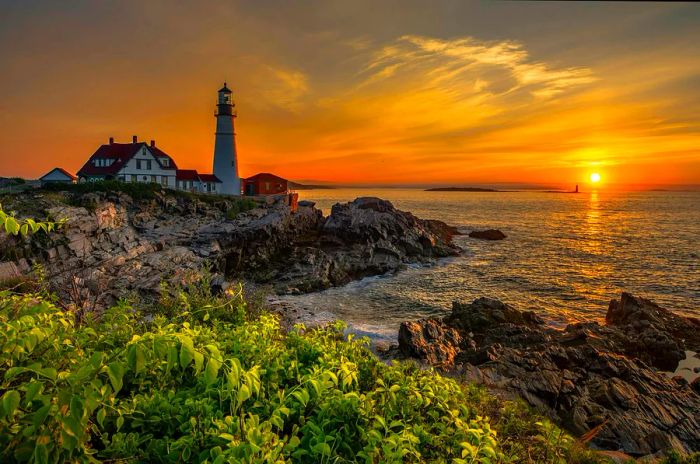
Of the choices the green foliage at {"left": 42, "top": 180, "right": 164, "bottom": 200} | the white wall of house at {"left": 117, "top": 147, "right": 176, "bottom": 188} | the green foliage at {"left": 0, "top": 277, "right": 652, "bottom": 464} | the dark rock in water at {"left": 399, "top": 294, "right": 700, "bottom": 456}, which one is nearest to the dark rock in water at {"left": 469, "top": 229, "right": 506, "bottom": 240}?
the dark rock in water at {"left": 399, "top": 294, "right": 700, "bottom": 456}

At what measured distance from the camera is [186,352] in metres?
2.74

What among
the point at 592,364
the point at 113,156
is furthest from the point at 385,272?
the point at 113,156

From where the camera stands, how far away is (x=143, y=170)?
56.4 meters

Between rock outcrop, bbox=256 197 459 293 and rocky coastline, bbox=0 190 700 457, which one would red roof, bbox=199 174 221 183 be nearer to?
rocky coastline, bbox=0 190 700 457

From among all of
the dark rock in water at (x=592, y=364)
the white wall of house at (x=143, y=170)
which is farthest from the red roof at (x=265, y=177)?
the dark rock in water at (x=592, y=364)

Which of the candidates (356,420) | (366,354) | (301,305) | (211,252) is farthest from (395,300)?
(356,420)

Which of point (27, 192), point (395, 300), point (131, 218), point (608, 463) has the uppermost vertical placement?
point (27, 192)

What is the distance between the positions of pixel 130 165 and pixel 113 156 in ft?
13.7

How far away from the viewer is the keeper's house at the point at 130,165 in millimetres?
55000

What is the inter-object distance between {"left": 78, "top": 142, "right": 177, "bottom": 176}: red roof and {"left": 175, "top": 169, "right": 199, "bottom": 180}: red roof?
4718 millimetres

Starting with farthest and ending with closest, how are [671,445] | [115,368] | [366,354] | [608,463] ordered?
[671,445] < [608,463] < [366,354] < [115,368]

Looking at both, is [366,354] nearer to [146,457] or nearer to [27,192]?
[146,457]

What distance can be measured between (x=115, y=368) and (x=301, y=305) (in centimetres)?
2439

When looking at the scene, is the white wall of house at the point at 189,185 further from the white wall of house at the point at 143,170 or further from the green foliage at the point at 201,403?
the green foliage at the point at 201,403
